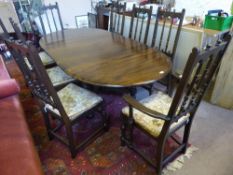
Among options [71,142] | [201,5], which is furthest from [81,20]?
[71,142]

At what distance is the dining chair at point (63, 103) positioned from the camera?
1142mm

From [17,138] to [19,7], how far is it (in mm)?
3379

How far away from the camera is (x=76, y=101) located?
62.9 inches

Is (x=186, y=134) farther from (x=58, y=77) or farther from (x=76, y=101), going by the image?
(x=58, y=77)

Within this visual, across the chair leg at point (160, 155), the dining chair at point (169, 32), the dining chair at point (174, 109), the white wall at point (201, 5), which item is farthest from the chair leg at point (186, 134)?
the white wall at point (201, 5)

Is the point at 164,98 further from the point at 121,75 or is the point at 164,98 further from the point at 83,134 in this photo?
the point at 83,134

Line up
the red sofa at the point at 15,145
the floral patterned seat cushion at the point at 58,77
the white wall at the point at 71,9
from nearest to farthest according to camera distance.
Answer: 1. the red sofa at the point at 15,145
2. the floral patterned seat cushion at the point at 58,77
3. the white wall at the point at 71,9

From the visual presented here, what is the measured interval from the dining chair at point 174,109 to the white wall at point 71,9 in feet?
11.2

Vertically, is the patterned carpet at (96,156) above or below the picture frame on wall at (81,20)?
below

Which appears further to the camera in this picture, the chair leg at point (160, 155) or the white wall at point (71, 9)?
the white wall at point (71, 9)

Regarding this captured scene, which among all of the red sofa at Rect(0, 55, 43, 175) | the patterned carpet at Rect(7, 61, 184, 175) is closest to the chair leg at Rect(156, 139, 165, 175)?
the patterned carpet at Rect(7, 61, 184, 175)

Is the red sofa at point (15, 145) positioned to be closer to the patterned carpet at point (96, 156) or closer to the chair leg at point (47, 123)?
the chair leg at point (47, 123)

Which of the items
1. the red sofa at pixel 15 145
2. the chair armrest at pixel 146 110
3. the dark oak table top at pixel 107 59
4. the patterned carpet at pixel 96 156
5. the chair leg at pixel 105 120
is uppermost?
the dark oak table top at pixel 107 59

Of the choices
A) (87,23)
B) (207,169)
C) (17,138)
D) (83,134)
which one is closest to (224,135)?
(207,169)
